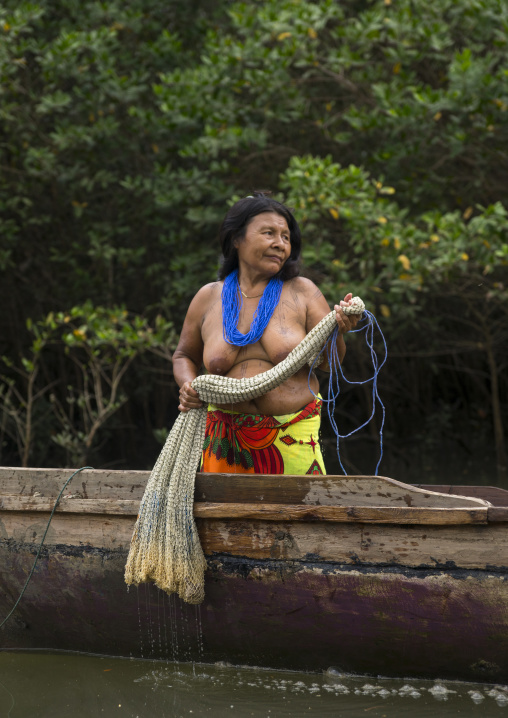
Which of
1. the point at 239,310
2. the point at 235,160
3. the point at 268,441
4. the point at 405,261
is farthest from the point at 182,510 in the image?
the point at 235,160

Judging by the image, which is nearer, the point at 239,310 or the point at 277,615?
the point at 277,615

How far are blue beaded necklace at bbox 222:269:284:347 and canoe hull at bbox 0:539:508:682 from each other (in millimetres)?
872

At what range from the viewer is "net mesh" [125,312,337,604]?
3016 mm

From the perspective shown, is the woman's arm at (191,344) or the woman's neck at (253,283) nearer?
the woman's neck at (253,283)


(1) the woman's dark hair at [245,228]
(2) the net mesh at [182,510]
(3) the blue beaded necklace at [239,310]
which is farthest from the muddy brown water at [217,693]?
(1) the woman's dark hair at [245,228]

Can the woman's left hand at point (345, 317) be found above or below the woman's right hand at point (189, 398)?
above

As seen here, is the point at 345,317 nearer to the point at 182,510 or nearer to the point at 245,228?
the point at 245,228

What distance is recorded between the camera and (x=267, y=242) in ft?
10.4

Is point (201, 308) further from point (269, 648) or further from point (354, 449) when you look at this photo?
point (354, 449)

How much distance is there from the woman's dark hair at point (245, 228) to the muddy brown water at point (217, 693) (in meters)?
1.62

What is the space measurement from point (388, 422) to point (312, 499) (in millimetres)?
6479

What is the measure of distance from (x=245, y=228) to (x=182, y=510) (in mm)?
1152

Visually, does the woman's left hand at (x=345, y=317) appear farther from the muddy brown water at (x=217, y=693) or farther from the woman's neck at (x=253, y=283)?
the muddy brown water at (x=217, y=693)

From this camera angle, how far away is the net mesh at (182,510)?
3.02 metres
